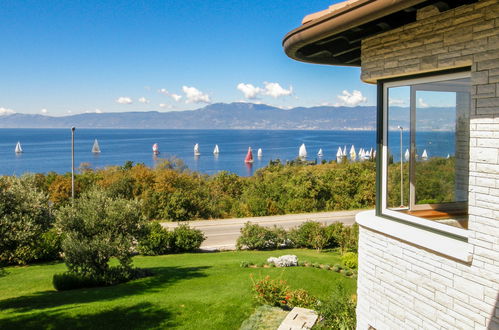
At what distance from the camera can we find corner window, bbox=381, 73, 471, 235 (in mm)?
4637

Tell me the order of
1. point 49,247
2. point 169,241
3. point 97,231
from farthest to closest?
point 169,241 → point 49,247 → point 97,231

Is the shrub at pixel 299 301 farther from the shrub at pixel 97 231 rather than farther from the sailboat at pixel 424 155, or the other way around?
the sailboat at pixel 424 155

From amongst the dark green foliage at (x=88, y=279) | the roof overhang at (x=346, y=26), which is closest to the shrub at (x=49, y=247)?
the dark green foliage at (x=88, y=279)

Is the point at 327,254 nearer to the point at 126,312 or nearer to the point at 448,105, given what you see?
the point at 126,312

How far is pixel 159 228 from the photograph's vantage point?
20.8 meters

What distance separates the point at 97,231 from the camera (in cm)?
1259

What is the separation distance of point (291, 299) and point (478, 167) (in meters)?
7.09

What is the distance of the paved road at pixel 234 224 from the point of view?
2314 cm

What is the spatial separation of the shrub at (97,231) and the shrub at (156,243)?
271 inches

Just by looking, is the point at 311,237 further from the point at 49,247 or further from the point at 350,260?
the point at 49,247

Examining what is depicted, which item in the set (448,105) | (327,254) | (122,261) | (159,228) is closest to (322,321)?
(448,105)

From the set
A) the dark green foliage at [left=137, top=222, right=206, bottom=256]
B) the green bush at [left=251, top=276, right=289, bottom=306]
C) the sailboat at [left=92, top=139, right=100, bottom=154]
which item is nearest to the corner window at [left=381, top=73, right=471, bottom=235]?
the green bush at [left=251, top=276, right=289, bottom=306]

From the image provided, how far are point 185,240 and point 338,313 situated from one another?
44.7 ft

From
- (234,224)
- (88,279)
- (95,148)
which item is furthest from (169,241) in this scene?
(95,148)
